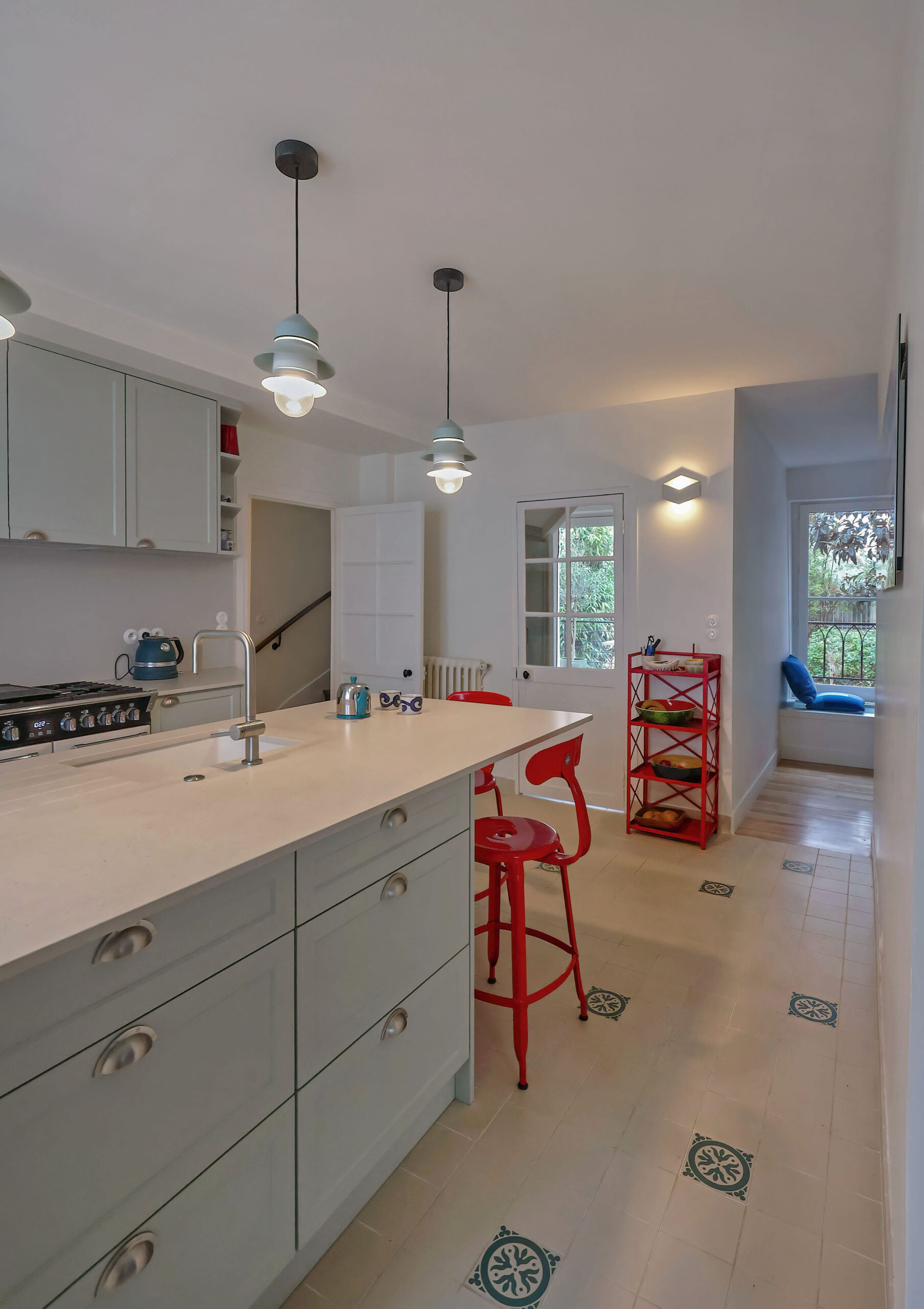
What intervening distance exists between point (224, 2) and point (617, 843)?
3.73 metres

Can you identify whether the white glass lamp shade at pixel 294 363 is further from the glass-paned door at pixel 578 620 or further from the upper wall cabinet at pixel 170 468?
the glass-paned door at pixel 578 620

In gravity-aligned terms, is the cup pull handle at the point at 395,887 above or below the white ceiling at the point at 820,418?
below

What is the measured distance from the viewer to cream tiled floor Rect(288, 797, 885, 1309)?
1.36 metres

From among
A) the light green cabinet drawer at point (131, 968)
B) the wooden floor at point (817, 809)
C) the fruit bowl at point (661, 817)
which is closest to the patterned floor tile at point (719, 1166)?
the light green cabinet drawer at point (131, 968)

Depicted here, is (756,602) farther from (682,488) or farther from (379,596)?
(379,596)

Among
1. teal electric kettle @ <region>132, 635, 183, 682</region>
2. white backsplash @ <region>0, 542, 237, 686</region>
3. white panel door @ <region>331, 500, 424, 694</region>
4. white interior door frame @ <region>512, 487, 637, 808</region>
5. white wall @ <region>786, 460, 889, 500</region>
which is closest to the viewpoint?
white backsplash @ <region>0, 542, 237, 686</region>

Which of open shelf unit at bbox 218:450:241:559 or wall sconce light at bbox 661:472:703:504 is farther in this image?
wall sconce light at bbox 661:472:703:504

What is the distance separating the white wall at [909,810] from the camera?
0.93 meters

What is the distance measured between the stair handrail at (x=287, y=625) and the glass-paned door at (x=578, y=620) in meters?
2.24

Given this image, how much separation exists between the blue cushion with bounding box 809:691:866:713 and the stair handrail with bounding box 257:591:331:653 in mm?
4467

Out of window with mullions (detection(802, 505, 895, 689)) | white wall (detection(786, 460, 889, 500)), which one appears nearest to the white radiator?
window with mullions (detection(802, 505, 895, 689))

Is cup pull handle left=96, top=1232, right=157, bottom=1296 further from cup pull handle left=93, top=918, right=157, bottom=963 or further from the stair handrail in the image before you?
the stair handrail

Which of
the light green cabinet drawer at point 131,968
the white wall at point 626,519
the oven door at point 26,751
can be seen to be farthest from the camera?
the white wall at point 626,519

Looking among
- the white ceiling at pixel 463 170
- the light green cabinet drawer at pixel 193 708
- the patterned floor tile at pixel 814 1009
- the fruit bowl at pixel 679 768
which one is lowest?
the patterned floor tile at pixel 814 1009
